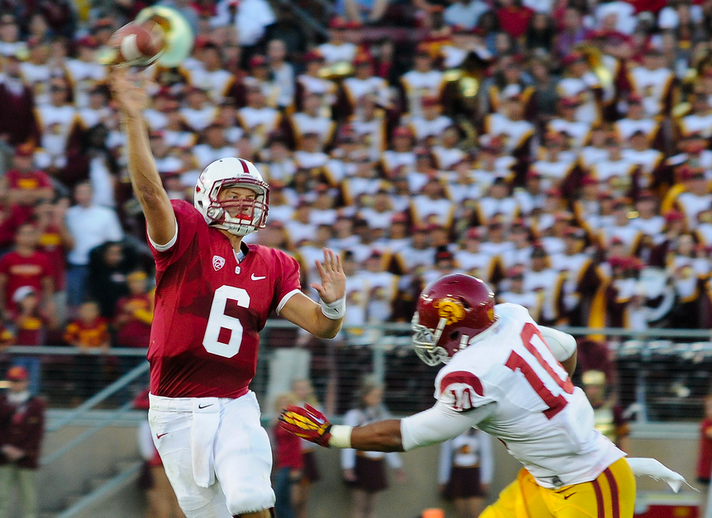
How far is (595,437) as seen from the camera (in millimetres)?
4848

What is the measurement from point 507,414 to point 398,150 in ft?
22.0

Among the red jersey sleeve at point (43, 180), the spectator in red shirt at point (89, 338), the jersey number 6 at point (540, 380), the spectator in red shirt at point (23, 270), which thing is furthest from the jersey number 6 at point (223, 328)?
the red jersey sleeve at point (43, 180)

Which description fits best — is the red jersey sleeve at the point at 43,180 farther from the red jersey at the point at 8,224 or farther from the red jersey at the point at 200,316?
the red jersey at the point at 200,316

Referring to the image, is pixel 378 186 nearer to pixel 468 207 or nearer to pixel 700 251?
pixel 468 207

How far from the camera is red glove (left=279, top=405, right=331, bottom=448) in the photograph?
4.66 metres

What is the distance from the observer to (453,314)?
472cm

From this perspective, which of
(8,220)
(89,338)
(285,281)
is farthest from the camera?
(8,220)

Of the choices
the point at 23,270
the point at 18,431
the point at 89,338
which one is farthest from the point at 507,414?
the point at 23,270

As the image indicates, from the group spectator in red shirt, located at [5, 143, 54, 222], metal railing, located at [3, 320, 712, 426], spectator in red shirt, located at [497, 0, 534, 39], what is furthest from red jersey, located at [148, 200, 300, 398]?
spectator in red shirt, located at [497, 0, 534, 39]

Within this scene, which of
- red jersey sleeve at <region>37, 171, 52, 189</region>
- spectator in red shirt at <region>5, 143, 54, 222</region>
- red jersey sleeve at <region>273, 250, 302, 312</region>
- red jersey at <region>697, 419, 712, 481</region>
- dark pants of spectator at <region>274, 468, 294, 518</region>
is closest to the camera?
red jersey sleeve at <region>273, 250, 302, 312</region>

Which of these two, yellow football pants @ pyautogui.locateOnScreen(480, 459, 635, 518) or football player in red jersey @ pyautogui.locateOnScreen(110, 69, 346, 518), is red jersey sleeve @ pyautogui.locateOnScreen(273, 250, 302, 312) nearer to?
football player in red jersey @ pyautogui.locateOnScreen(110, 69, 346, 518)

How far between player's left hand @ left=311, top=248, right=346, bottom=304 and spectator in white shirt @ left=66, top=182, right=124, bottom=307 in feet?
16.5

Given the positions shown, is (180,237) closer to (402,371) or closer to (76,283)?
(402,371)

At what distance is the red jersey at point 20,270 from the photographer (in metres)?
9.27
